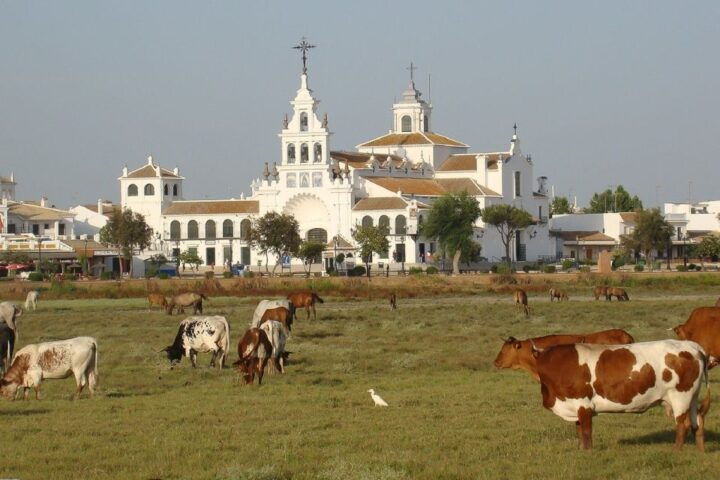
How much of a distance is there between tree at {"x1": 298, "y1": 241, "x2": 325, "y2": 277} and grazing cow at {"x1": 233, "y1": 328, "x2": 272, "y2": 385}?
273ft

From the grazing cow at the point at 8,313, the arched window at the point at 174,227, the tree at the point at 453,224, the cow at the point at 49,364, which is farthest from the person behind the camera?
the arched window at the point at 174,227

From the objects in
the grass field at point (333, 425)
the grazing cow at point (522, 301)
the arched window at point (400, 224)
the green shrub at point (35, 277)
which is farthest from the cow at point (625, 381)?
the arched window at point (400, 224)

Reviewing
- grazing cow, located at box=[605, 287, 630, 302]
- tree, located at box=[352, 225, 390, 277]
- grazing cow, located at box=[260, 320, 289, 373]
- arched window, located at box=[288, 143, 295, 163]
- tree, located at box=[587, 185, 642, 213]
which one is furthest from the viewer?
tree, located at box=[587, 185, 642, 213]

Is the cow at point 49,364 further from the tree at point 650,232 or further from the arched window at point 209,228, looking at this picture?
the arched window at point 209,228

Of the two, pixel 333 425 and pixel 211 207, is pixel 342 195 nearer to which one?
pixel 211 207

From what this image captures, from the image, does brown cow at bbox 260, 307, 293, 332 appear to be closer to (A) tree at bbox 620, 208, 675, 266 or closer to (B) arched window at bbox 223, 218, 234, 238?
(A) tree at bbox 620, 208, 675, 266

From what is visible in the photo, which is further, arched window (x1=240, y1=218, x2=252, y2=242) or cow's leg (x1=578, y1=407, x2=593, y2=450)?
arched window (x1=240, y1=218, x2=252, y2=242)

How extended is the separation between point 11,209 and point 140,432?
388ft

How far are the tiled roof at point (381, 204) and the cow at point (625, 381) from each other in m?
99.7

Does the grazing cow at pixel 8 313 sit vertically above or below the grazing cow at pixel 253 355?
above

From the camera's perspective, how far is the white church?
119 m

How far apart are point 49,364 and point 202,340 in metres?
6.16

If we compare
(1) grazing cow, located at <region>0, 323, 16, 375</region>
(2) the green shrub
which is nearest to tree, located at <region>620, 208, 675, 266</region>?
(2) the green shrub

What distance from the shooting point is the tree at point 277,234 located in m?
113
